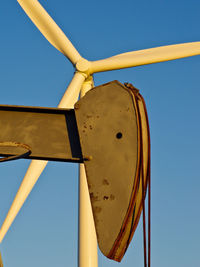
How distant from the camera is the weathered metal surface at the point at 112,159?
4215 millimetres

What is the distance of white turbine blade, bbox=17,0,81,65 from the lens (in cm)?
2098

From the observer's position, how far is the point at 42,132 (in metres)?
5.03

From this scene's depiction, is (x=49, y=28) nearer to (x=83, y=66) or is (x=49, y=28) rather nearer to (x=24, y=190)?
(x=83, y=66)

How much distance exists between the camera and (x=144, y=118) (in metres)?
4.38

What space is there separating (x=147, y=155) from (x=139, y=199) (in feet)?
1.21

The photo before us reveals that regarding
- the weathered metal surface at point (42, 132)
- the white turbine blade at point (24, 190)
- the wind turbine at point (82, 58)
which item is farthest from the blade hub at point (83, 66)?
the weathered metal surface at point (42, 132)

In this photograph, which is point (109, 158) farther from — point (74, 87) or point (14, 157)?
point (74, 87)

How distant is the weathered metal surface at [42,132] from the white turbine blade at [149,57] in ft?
50.9

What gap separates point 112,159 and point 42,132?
2.98 feet

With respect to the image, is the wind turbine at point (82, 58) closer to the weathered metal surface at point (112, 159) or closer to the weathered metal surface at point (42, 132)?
the weathered metal surface at point (42, 132)

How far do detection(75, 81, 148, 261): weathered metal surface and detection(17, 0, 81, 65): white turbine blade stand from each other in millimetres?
16864

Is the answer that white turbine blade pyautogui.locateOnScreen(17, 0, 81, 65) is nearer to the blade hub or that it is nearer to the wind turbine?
the wind turbine

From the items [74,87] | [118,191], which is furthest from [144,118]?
[74,87]

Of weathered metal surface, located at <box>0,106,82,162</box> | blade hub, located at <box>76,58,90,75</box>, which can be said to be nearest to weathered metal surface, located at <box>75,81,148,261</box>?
weathered metal surface, located at <box>0,106,82,162</box>
